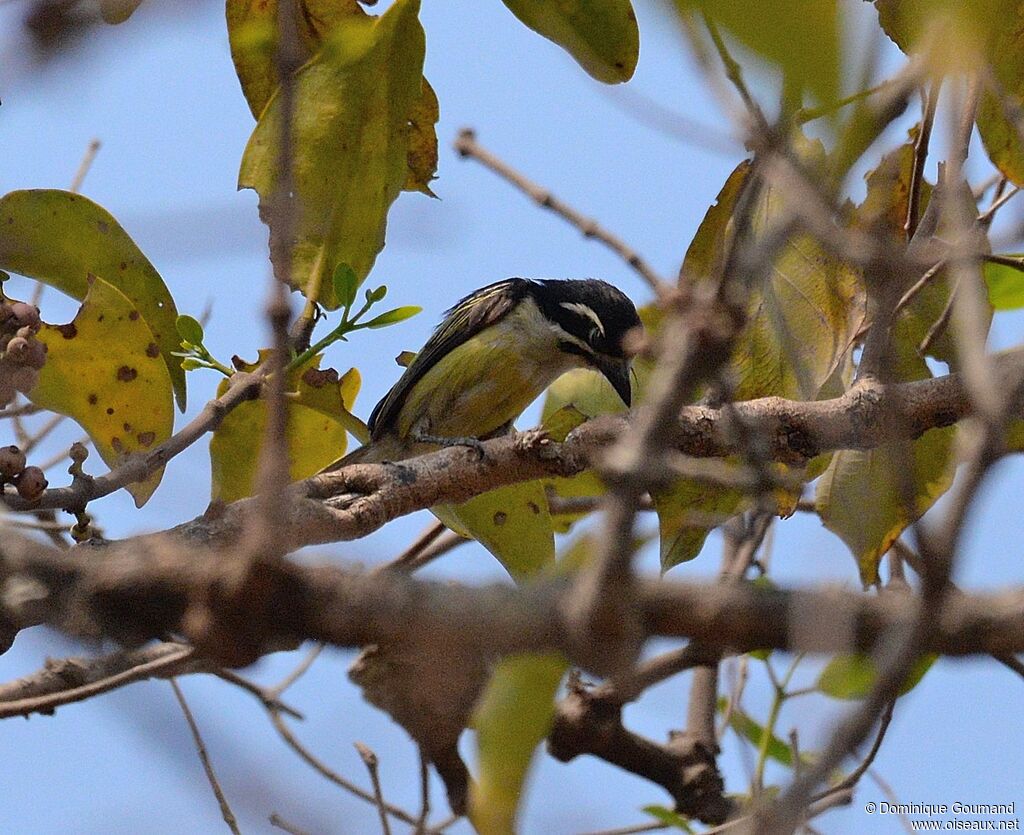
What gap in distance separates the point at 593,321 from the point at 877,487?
2826mm

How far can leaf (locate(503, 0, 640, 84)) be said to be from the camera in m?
2.89

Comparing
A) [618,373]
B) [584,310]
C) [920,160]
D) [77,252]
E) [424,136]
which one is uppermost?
[584,310]

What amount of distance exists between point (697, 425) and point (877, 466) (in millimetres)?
500

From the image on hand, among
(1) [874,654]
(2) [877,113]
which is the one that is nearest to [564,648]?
(1) [874,654]

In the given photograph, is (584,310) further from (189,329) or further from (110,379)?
(110,379)

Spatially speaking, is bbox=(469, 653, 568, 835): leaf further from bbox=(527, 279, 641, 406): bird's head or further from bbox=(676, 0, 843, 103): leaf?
bbox=(527, 279, 641, 406): bird's head

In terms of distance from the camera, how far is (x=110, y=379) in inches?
126

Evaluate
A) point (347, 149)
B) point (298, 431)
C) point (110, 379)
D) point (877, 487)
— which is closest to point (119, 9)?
point (347, 149)

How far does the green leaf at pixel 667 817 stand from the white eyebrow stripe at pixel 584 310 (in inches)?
100

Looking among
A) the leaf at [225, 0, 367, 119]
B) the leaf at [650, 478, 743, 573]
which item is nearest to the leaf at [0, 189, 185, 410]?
the leaf at [225, 0, 367, 119]

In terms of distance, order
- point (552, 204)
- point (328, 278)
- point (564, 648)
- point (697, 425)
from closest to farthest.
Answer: point (564, 648) < point (697, 425) < point (328, 278) < point (552, 204)

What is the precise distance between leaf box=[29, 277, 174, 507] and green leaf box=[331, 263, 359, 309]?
465mm

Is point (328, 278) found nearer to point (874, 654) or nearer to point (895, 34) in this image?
point (895, 34)

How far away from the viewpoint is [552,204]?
4.21m
